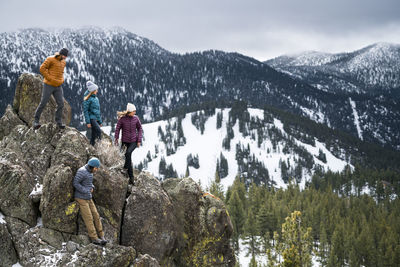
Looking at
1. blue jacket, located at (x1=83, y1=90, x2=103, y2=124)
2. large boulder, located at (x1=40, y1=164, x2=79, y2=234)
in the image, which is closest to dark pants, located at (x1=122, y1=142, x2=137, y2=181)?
blue jacket, located at (x1=83, y1=90, x2=103, y2=124)

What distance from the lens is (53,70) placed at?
1123cm

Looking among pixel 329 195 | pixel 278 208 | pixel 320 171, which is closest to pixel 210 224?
pixel 278 208

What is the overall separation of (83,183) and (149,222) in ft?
10.9

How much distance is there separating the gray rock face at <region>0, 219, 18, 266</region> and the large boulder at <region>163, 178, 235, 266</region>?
20.0ft

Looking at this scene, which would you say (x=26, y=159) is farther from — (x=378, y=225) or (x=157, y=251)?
(x=378, y=225)

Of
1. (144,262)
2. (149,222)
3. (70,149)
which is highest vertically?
(70,149)

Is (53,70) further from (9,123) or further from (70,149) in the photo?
(9,123)

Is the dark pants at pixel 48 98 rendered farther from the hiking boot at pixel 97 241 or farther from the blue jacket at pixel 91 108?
the hiking boot at pixel 97 241

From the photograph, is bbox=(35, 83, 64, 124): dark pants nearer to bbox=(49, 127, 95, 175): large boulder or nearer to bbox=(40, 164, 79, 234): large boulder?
bbox=(49, 127, 95, 175): large boulder

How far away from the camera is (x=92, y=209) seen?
956 cm

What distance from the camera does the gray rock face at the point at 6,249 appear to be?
28.9 feet

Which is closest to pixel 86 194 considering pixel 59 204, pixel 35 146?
pixel 59 204

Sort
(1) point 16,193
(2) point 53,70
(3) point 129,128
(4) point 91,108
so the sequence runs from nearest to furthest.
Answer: (1) point 16,193 < (2) point 53,70 < (3) point 129,128 < (4) point 91,108

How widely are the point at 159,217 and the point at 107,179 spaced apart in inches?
105
